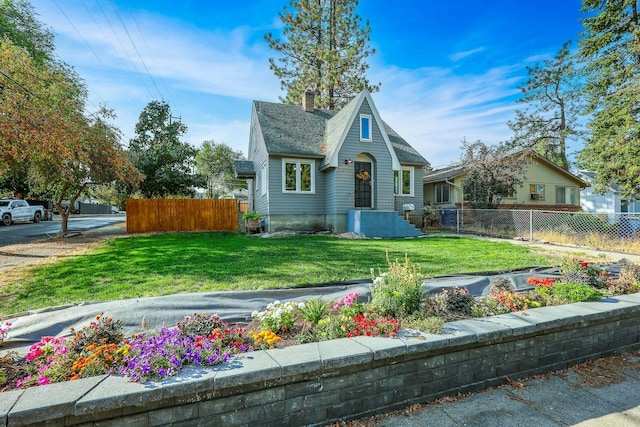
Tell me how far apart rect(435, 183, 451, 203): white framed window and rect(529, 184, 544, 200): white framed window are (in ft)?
19.5

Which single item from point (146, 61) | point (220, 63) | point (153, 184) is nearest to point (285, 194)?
point (220, 63)

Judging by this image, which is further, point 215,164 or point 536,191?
point 215,164

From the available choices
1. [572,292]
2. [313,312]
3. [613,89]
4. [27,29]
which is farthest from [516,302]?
[27,29]

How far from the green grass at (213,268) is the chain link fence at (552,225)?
3.40 m

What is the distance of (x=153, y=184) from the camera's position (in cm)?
2205

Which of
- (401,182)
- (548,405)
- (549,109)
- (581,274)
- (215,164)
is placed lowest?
A: (548,405)

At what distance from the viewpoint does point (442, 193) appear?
20562 millimetres

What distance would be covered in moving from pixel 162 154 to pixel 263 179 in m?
11.7

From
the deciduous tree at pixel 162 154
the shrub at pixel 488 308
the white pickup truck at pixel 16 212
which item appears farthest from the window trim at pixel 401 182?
the white pickup truck at pixel 16 212

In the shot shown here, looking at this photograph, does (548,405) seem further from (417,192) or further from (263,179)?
(417,192)

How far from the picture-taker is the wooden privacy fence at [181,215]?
1488 centimetres

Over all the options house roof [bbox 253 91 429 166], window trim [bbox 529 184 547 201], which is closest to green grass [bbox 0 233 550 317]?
house roof [bbox 253 91 429 166]

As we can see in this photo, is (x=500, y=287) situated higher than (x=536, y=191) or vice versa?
(x=536, y=191)

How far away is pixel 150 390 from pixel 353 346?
4.47 ft
